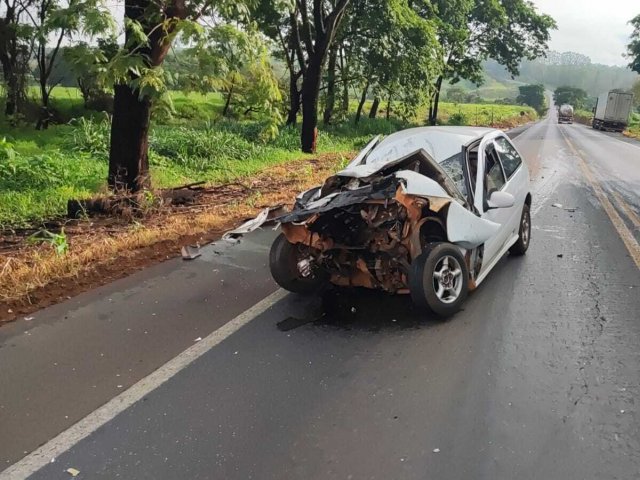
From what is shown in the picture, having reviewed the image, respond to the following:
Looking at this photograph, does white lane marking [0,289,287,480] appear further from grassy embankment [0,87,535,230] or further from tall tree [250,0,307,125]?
tall tree [250,0,307,125]

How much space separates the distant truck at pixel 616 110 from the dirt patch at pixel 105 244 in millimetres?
51937

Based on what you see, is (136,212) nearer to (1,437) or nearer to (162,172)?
(162,172)

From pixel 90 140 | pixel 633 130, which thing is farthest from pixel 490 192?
pixel 633 130

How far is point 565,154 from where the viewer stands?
22297mm

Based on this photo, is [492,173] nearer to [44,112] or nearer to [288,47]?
[288,47]

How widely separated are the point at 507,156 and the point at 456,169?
1.27 m

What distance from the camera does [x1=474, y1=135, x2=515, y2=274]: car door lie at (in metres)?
5.46

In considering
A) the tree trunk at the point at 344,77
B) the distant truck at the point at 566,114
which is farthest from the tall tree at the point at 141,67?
the distant truck at the point at 566,114

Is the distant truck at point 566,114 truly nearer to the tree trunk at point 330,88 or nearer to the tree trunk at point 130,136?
the tree trunk at point 330,88

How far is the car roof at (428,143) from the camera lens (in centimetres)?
591

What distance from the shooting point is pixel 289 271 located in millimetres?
5230

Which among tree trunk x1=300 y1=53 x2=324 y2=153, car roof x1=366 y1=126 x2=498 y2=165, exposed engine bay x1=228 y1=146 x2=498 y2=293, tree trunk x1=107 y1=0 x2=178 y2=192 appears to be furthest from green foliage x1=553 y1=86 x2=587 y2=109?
exposed engine bay x1=228 y1=146 x2=498 y2=293

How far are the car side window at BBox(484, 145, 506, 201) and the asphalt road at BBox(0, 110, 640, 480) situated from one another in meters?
0.99

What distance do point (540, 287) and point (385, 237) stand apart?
203 centimetres
